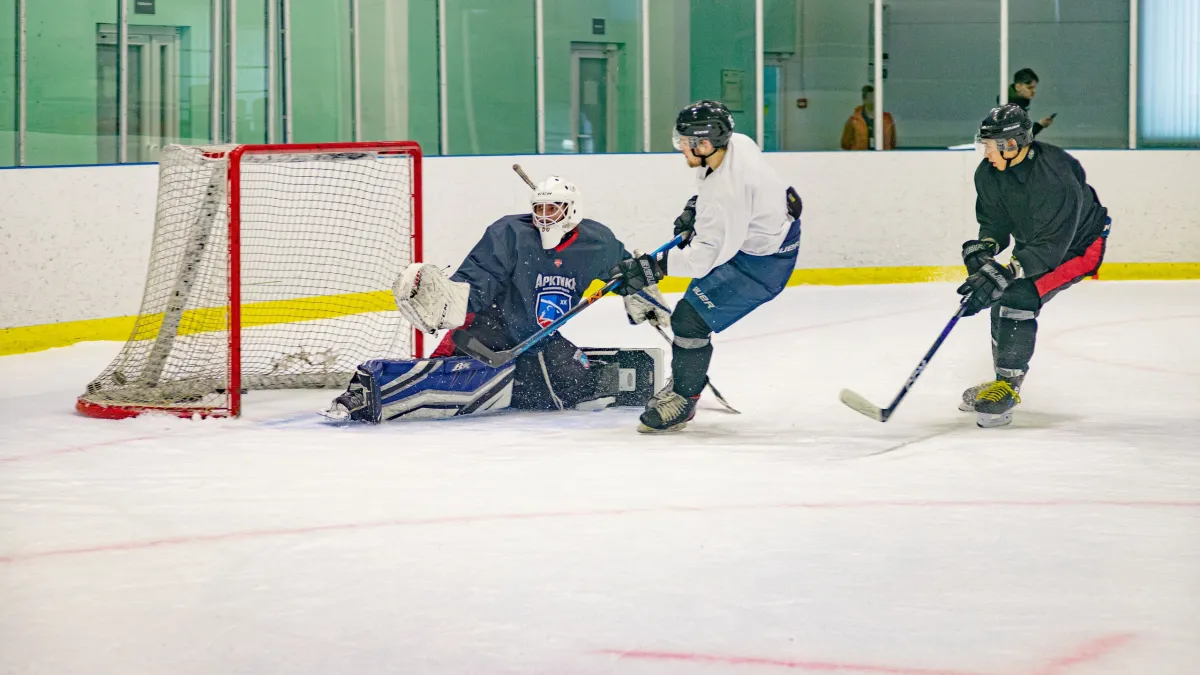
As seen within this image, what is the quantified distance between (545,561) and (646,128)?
6.51 metres

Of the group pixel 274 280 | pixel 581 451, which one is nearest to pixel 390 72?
pixel 274 280

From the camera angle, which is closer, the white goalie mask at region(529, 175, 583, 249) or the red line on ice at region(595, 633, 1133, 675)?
the red line on ice at region(595, 633, 1133, 675)

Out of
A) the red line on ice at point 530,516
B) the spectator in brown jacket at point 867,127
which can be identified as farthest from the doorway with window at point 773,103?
the red line on ice at point 530,516

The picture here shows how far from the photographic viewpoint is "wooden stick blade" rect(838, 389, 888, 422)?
411 cm

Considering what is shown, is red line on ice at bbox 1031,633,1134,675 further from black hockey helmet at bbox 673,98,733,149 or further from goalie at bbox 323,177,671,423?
goalie at bbox 323,177,671,423

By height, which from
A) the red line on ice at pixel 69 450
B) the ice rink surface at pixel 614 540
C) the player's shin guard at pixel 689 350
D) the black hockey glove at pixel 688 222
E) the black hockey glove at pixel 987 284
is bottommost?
the ice rink surface at pixel 614 540

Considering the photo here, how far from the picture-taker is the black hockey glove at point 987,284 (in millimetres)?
4113

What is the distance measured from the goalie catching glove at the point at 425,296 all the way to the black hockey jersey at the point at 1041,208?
5.37 ft

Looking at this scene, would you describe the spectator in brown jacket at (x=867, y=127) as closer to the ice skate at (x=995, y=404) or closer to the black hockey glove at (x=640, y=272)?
the ice skate at (x=995, y=404)

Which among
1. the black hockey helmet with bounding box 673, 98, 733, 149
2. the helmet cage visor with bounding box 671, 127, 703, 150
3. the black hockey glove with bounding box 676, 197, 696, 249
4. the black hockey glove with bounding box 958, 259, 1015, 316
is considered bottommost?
the black hockey glove with bounding box 958, 259, 1015, 316

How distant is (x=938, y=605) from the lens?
2395 mm

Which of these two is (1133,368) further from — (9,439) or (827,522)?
(9,439)

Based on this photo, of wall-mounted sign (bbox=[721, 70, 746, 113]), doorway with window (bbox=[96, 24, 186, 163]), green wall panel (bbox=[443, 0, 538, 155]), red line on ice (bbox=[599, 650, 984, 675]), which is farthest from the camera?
wall-mounted sign (bbox=[721, 70, 746, 113])

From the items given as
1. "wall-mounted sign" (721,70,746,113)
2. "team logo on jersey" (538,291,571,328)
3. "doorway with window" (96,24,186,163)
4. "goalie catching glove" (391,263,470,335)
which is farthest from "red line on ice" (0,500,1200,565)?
"wall-mounted sign" (721,70,746,113)
